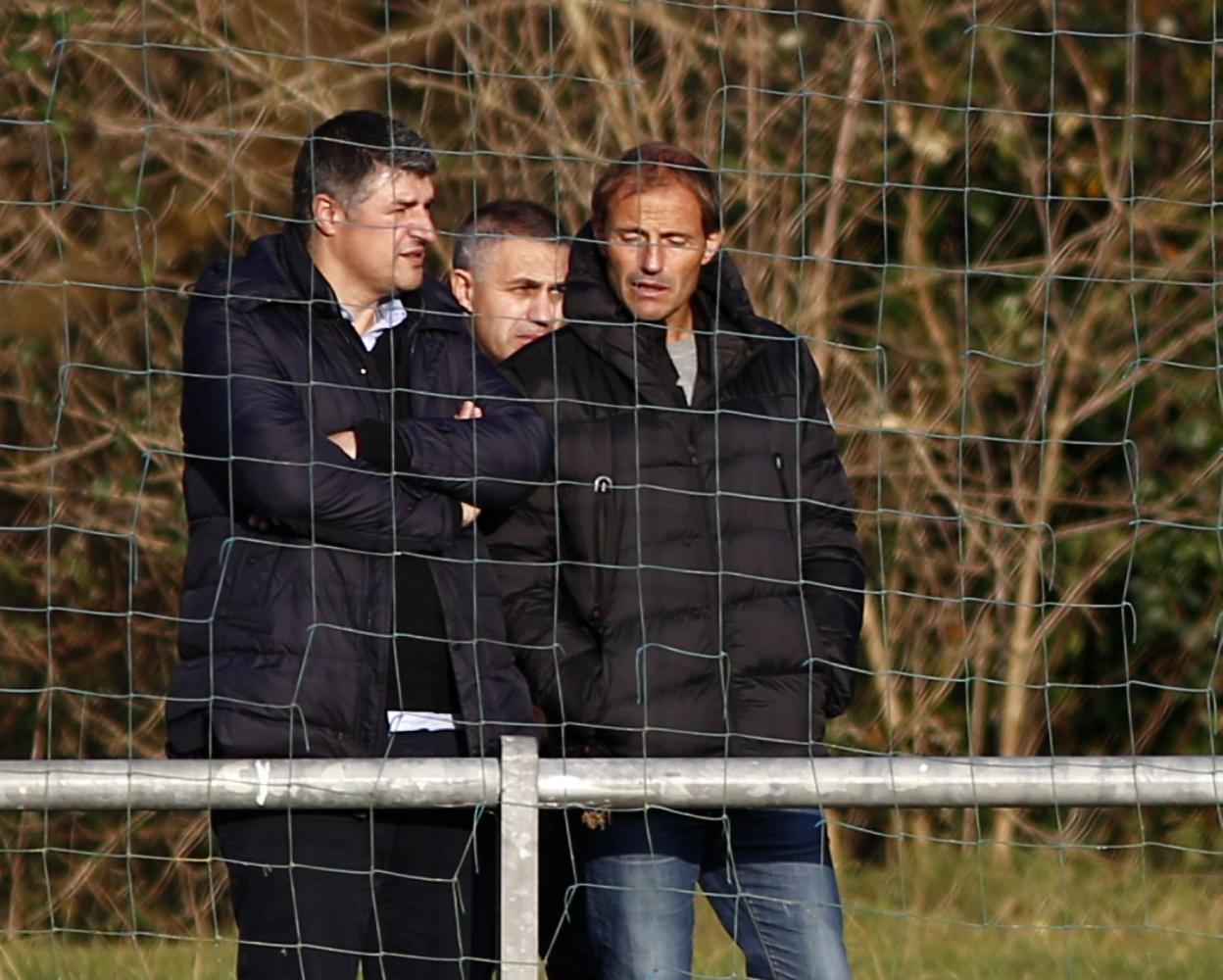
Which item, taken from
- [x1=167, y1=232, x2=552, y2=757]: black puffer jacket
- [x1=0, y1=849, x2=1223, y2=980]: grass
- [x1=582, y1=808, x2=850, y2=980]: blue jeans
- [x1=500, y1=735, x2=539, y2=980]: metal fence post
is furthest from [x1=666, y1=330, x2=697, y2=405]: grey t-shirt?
[x1=0, y1=849, x2=1223, y2=980]: grass

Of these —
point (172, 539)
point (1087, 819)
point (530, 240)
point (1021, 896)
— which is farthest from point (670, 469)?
point (1087, 819)

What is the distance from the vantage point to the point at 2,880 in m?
8.05

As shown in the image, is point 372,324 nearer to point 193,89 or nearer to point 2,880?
point 193,89

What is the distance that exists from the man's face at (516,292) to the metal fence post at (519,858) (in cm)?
131

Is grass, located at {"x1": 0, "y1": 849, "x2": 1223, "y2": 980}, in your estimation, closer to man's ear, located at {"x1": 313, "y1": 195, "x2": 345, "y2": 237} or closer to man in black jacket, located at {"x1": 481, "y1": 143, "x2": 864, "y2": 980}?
man in black jacket, located at {"x1": 481, "y1": 143, "x2": 864, "y2": 980}

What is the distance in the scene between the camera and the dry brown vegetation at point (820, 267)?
7324 mm

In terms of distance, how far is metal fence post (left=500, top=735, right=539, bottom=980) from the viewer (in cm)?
362

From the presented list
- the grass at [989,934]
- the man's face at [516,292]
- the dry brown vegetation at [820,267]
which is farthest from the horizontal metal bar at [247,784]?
the dry brown vegetation at [820,267]

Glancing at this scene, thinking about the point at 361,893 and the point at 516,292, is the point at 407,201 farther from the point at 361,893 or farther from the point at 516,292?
the point at 361,893

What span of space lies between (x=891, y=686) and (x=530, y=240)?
3072 mm

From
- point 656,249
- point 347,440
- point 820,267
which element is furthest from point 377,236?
point 820,267

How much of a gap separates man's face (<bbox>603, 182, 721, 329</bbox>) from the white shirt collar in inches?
14.2

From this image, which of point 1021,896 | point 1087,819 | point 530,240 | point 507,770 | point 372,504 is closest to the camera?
point 507,770

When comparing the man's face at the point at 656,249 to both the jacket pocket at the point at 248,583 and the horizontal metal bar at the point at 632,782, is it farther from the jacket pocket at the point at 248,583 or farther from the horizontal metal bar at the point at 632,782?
the horizontal metal bar at the point at 632,782
